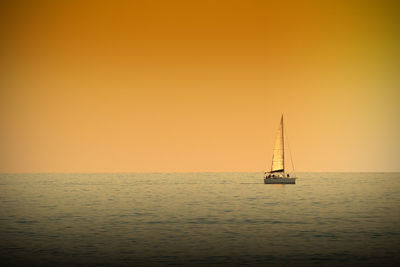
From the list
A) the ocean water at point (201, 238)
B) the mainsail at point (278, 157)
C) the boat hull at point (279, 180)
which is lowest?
the ocean water at point (201, 238)

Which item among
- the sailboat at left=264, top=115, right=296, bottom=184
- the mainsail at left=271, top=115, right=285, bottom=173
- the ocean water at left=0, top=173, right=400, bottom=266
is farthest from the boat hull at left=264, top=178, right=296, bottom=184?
the ocean water at left=0, top=173, right=400, bottom=266

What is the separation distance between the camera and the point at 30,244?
47031 millimetres

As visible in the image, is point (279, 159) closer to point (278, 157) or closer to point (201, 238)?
point (278, 157)

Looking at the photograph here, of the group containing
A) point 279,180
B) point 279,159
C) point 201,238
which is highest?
point 279,159

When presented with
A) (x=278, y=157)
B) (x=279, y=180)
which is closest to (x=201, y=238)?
(x=278, y=157)

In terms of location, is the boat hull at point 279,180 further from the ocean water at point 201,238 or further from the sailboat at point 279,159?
the ocean water at point 201,238

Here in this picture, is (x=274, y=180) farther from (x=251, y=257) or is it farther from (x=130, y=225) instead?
(x=251, y=257)

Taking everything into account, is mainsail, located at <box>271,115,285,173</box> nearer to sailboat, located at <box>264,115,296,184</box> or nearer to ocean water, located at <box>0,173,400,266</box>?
sailboat, located at <box>264,115,296,184</box>

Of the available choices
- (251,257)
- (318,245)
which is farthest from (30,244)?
(318,245)

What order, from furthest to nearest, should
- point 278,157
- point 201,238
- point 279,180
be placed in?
point 279,180 < point 278,157 < point 201,238

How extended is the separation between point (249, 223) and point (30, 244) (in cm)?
2418

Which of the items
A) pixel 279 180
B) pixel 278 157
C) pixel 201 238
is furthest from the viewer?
pixel 279 180

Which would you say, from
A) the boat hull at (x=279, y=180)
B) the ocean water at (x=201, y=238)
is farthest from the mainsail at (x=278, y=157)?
the ocean water at (x=201, y=238)

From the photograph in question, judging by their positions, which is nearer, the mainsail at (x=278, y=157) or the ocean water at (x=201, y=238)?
the ocean water at (x=201, y=238)
